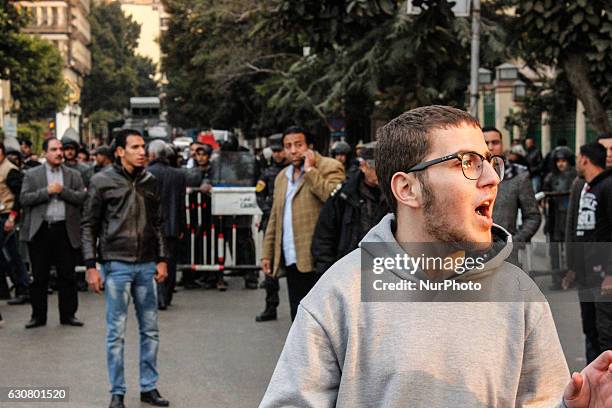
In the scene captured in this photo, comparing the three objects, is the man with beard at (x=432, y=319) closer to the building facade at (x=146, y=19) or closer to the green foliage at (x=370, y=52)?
the green foliage at (x=370, y=52)

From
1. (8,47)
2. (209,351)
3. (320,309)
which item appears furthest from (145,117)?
(320,309)

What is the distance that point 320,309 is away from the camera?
92.4 inches

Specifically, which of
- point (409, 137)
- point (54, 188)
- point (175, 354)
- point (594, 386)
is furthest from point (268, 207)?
point (594, 386)

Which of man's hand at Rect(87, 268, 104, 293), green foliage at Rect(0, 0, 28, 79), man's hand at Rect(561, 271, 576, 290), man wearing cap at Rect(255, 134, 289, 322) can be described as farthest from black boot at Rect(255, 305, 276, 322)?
green foliage at Rect(0, 0, 28, 79)

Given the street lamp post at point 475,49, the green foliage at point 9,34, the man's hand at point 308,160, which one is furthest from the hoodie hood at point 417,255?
the green foliage at point 9,34

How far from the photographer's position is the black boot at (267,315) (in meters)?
11.2

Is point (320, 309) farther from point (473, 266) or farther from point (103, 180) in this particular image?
point (103, 180)

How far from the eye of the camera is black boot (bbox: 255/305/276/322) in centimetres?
1122

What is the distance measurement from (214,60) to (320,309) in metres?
43.1

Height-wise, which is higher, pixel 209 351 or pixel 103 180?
pixel 103 180

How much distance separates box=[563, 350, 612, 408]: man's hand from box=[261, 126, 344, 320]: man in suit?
6.12 meters

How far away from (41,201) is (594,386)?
929 cm

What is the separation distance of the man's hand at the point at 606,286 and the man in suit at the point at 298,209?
5.56 meters

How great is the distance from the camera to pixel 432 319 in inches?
88.8
